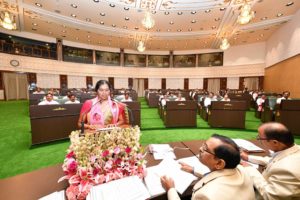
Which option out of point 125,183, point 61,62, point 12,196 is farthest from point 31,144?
point 61,62

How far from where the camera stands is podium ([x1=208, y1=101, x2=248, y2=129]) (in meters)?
5.29

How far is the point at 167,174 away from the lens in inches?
53.6

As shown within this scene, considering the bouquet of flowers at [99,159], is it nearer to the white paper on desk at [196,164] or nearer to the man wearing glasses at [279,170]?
the white paper on desk at [196,164]

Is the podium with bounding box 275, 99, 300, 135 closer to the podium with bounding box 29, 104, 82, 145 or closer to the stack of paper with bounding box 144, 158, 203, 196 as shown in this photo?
the stack of paper with bounding box 144, 158, 203, 196

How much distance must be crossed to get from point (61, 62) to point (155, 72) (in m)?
9.43

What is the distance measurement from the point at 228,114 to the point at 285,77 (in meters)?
8.26

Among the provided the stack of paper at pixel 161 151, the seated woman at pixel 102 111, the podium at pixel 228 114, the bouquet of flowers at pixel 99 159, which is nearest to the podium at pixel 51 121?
the seated woman at pixel 102 111

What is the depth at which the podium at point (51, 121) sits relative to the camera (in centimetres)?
382

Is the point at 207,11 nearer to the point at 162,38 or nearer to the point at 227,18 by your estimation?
the point at 227,18

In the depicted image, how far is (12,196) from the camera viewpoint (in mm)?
1061

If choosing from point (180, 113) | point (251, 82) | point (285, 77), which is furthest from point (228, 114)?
point (251, 82)

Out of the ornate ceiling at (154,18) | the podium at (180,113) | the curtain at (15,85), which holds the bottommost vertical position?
the podium at (180,113)

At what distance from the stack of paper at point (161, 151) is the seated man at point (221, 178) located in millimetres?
497

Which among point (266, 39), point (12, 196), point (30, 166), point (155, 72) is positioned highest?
point (266, 39)
